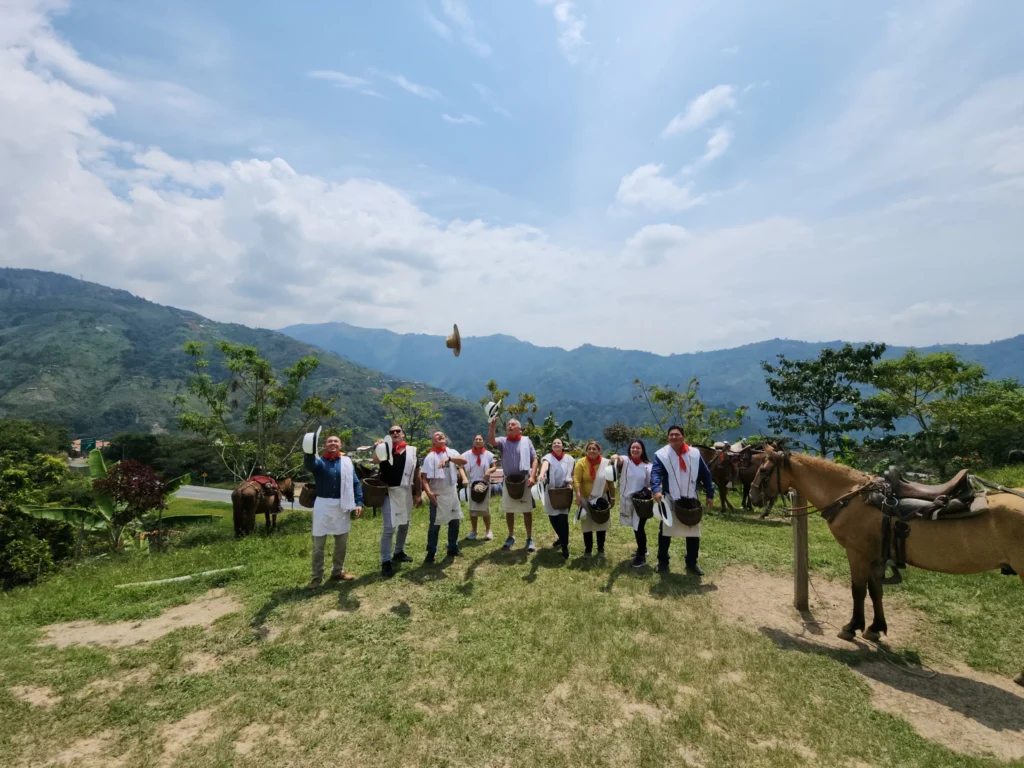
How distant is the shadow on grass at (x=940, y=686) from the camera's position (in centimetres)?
389

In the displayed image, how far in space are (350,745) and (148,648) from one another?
3.06m

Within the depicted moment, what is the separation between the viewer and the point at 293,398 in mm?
18125

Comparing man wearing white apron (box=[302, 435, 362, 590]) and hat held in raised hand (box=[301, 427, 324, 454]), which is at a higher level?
hat held in raised hand (box=[301, 427, 324, 454])

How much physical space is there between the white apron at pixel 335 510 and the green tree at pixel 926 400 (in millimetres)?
23341

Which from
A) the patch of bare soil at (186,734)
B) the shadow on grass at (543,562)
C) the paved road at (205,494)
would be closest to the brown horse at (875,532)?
the shadow on grass at (543,562)


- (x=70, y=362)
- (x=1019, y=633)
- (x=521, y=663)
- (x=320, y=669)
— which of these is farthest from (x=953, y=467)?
(x=70, y=362)

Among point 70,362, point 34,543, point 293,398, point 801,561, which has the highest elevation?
point 70,362

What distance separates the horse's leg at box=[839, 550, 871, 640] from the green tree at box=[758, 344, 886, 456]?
1698 centimetres

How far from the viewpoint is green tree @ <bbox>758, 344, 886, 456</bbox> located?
20.9m

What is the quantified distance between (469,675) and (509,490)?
337 centimetres

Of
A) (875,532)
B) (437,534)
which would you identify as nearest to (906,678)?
(875,532)

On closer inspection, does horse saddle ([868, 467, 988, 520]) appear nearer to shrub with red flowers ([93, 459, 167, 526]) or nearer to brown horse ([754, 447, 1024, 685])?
brown horse ([754, 447, 1024, 685])

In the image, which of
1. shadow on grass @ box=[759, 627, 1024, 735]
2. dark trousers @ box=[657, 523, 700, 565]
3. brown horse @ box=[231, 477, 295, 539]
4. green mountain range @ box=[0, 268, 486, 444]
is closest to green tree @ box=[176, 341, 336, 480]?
brown horse @ box=[231, 477, 295, 539]

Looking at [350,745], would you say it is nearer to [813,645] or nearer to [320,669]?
[320,669]
